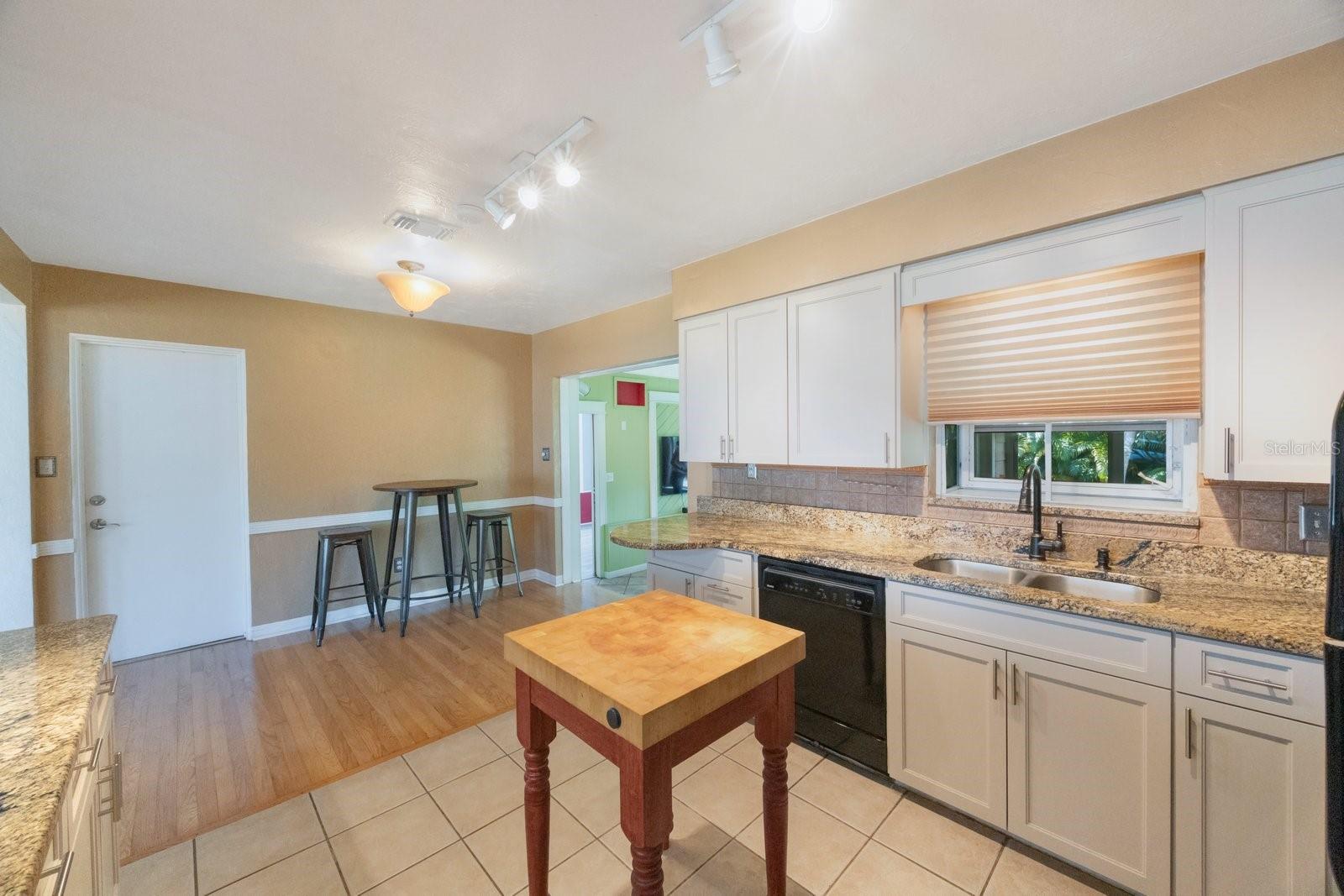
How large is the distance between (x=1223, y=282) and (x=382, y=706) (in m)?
4.00

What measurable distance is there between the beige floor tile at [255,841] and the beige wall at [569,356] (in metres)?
3.02

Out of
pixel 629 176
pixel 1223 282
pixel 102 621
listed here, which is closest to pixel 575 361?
pixel 629 176

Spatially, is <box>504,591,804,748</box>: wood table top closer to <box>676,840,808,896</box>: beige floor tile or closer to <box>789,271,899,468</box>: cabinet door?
<box>676,840,808,896</box>: beige floor tile

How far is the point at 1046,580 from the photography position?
78.9 inches

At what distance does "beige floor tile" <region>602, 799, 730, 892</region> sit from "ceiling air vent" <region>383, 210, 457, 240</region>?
2.72m

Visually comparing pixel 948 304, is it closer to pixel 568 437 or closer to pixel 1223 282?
pixel 1223 282

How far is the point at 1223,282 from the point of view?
5.22 ft

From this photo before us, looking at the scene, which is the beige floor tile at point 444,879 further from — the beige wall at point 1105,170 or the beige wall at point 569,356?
the beige wall at point 569,356

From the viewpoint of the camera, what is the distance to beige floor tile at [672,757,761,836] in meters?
1.96

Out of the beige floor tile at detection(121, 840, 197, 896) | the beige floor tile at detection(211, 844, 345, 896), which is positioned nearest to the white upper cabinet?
the beige floor tile at detection(211, 844, 345, 896)

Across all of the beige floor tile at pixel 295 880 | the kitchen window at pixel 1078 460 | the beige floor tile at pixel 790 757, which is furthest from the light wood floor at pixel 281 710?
the kitchen window at pixel 1078 460

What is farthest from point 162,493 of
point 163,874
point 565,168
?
point 565,168

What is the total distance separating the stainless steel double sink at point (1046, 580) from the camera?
5.93ft

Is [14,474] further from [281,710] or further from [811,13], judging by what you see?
[811,13]
